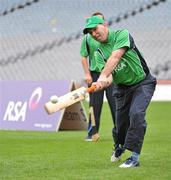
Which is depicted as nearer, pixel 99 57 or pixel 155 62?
pixel 99 57

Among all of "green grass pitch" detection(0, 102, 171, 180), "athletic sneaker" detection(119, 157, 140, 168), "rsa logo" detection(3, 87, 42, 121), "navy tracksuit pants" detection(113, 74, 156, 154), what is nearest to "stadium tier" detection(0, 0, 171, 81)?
"rsa logo" detection(3, 87, 42, 121)

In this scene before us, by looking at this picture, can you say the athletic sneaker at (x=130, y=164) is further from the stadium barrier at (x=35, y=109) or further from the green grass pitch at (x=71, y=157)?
the stadium barrier at (x=35, y=109)

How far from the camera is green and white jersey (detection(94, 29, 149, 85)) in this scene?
21.1 feet

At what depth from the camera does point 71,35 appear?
26.7m

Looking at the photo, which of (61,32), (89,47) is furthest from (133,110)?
(61,32)

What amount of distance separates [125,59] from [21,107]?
23.6ft

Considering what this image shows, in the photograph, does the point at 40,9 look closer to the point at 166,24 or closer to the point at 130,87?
the point at 166,24

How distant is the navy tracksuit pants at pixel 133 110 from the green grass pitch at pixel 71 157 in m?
0.28

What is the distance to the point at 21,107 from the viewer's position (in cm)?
1352

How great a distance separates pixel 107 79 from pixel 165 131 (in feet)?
19.8

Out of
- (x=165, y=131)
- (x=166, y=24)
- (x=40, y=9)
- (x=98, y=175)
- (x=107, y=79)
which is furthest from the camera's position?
(x=40, y=9)

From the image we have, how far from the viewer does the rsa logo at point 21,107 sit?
13312 mm

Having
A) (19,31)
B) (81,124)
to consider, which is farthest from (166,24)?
(81,124)

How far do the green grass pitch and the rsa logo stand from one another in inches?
41.4
